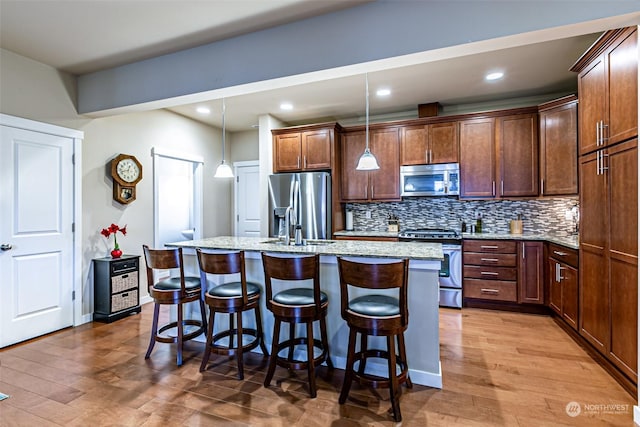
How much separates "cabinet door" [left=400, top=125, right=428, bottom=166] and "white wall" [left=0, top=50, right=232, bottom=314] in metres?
3.31

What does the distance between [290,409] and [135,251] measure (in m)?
3.23

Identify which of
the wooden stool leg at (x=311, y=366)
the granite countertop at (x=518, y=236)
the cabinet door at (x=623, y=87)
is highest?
the cabinet door at (x=623, y=87)

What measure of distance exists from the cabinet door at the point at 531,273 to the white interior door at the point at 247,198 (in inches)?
161

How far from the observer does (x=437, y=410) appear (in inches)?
77.5

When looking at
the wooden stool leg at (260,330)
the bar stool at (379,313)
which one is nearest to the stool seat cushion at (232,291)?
the wooden stool leg at (260,330)

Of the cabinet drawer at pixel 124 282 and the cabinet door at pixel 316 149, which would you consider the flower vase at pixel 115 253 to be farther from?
the cabinet door at pixel 316 149

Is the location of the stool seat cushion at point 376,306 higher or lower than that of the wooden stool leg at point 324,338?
higher

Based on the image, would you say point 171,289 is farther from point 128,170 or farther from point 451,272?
point 451,272

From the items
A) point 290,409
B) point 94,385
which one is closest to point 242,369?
point 290,409

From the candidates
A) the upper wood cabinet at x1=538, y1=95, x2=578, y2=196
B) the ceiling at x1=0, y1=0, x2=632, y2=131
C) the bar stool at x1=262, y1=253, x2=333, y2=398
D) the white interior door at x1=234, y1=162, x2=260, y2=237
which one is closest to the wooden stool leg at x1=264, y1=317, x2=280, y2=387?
the bar stool at x1=262, y1=253, x2=333, y2=398

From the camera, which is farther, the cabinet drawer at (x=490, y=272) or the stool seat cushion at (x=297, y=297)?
the cabinet drawer at (x=490, y=272)

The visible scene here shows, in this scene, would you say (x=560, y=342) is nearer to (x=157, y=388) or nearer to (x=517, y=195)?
(x=517, y=195)

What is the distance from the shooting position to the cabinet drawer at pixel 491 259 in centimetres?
382

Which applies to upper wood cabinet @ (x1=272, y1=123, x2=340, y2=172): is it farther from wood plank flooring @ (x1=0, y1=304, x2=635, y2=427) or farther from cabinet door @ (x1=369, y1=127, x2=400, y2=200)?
wood plank flooring @ (x1=0, y1=304, x2=635, y2=427)
